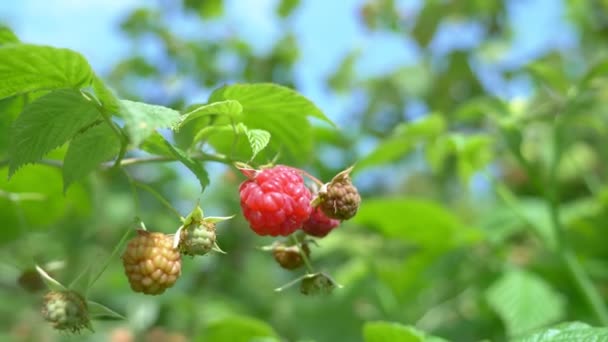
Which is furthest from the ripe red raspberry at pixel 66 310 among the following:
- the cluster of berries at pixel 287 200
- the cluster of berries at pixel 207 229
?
the cluster of berries at pixel 287 200

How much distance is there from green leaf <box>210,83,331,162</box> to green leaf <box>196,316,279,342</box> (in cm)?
54

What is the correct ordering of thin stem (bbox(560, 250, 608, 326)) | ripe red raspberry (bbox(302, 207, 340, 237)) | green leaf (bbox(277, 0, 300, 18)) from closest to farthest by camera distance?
1. ripe red raspberry (bbox(302, 207, 340, 237))
2. thin stem (bbox(560, 250, 608, 326))
3. green leaf (bbox(277, 0, 300, 18))

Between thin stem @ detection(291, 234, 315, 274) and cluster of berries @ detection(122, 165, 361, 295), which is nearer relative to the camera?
cluster of berries @ detection(122, 165, 361, 295)

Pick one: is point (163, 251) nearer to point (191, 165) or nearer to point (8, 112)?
point (191, 165)

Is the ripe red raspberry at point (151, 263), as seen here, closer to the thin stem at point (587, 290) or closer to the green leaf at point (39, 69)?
the green leaf at point (39, 69)

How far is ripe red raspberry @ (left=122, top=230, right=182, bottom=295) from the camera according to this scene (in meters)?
1.10

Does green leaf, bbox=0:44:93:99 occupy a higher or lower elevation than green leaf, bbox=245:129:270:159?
lower

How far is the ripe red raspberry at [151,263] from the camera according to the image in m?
1.10

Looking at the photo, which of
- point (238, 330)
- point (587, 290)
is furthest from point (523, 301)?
point (238, 330)

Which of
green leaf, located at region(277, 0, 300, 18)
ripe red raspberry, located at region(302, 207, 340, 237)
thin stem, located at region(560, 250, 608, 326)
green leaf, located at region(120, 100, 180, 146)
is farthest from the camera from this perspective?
green leaf, located at region(277, 0, 300, 18)

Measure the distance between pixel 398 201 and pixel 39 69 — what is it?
130 cm

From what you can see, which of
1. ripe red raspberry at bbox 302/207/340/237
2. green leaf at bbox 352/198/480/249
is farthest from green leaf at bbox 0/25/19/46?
green leaf at bbox 352/198/480/249

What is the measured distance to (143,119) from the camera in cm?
92

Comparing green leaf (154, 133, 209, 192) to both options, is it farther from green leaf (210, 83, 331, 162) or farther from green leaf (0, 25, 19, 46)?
green leaf (0, 25, 19, 46)
